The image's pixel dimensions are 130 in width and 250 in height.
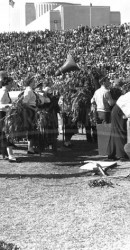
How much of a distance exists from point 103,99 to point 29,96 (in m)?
1.66

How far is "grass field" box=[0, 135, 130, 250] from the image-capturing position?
4.72 m

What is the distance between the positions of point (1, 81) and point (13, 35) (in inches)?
1125

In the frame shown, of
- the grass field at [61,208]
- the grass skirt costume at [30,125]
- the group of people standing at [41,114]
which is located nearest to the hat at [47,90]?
the group of people standing at [41,114]

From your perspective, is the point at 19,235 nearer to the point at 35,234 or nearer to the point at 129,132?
the point at 35,234

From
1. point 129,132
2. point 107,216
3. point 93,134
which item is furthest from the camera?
point 93,134

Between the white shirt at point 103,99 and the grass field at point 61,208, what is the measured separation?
1680 mm

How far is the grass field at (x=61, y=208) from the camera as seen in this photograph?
4.72 metres

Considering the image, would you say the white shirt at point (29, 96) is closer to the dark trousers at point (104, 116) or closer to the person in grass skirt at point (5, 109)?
the person in grass skirt at point (5, 109)

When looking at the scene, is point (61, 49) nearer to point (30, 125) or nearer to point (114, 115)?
point (30, 125)

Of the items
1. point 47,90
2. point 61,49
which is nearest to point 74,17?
point 61,49

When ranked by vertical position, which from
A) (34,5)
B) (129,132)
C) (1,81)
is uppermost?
(34,5)

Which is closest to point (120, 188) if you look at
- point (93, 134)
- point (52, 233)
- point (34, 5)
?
point (52, 233)

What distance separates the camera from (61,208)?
5859 mm

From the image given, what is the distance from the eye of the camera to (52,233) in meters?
4.94
